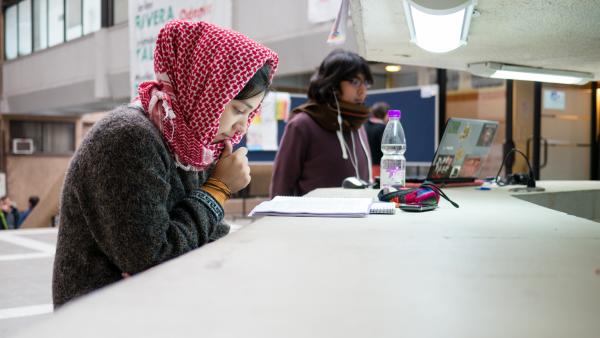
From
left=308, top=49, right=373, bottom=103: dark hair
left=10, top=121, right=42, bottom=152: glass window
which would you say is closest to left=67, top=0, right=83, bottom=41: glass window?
left=10, top=121, right=42, bottom=152: glass window

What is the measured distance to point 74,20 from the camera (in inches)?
446

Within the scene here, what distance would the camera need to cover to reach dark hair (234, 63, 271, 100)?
1369mm

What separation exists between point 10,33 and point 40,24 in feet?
5.30

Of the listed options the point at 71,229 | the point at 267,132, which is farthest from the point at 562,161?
the point at 71,229

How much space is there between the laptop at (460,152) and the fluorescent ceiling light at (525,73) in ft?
0.70

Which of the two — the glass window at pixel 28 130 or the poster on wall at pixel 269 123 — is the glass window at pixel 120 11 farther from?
the poster on wall at pixel 269 123

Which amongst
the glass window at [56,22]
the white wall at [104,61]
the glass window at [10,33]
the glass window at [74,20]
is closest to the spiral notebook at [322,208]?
the white wall at [104,61]

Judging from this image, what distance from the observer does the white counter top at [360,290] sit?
57 cm

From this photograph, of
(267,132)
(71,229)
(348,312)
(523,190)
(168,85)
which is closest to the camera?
(348,312)

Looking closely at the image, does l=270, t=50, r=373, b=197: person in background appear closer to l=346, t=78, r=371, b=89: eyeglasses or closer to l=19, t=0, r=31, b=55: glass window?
l=346, t=78, r=371, b=89: eyeglasses

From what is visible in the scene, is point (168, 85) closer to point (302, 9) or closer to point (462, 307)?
point (462, 307)

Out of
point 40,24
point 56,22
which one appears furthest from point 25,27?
point 56,22

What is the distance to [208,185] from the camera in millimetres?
1371

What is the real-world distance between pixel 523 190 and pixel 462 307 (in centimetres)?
175
